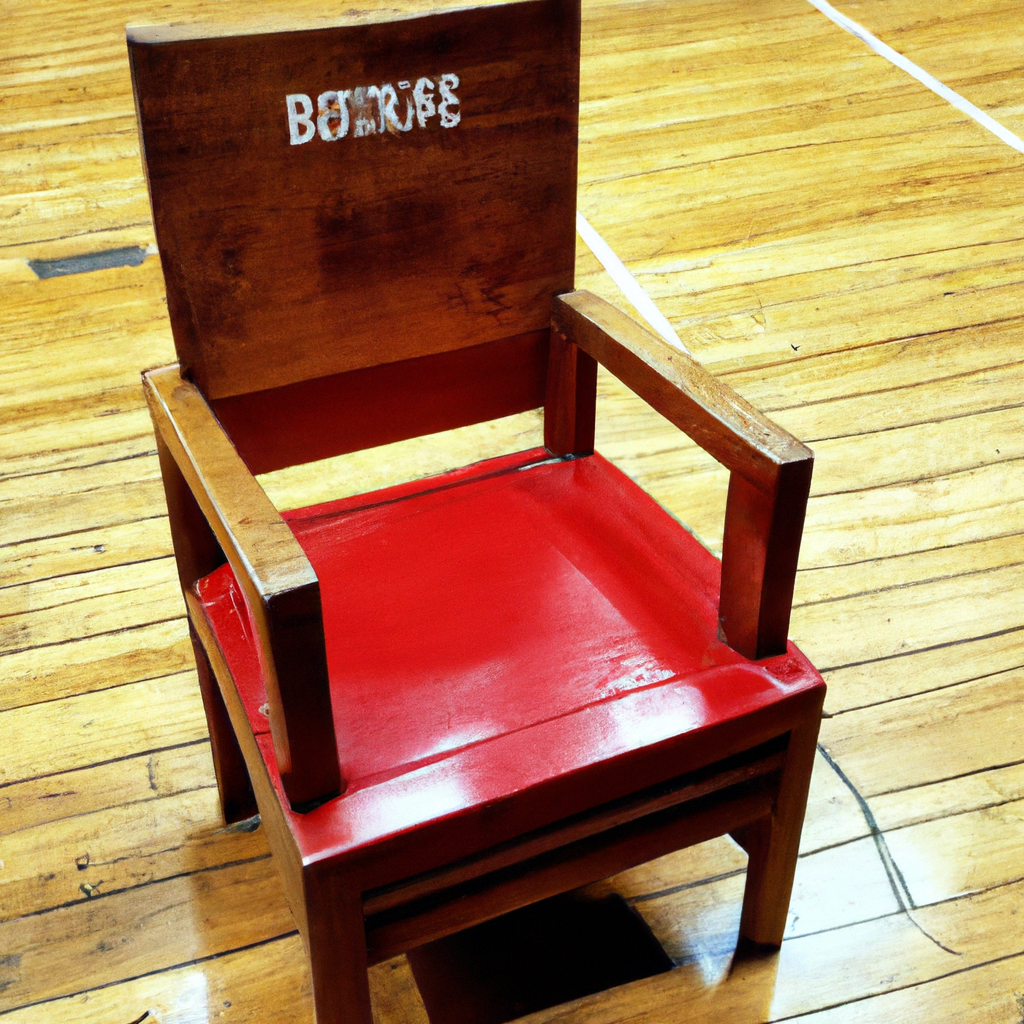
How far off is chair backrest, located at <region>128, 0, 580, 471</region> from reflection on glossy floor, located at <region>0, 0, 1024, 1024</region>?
0.38 m

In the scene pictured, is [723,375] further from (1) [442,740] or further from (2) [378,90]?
(1) [442,740]

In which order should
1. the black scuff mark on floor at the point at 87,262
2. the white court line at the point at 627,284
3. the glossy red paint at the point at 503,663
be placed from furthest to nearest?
1. the black scuff mark on floor at the point at 87,262
2. the white court line at the point at 627,284
3. the glossy red paint at the point at 503,663

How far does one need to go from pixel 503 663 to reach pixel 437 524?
0.23m

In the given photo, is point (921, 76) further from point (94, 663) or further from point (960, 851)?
point (94, 663)

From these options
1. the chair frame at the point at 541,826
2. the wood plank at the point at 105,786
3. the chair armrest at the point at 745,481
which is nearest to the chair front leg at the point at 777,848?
the chair frame at the point at 541,826

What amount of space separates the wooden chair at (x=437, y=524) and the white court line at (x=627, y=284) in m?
1.13

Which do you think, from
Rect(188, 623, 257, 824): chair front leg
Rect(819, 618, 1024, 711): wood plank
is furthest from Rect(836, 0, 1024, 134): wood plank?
Rect(188, 623, 257, 824): chair front leg

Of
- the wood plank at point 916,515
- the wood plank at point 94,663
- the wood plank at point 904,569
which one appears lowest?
the wood plank at point 94,663

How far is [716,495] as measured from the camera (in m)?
2.03

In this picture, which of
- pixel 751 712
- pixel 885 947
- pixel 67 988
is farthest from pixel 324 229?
pixel 885 947

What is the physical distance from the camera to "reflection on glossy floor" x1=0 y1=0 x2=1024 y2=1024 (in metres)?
1.32

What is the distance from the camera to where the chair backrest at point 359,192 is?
42.3 inches

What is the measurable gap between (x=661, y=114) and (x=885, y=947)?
251 centimetres

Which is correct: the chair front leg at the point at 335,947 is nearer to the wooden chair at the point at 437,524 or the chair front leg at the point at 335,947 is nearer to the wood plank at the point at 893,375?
the wooden chair at the point at 437,524
